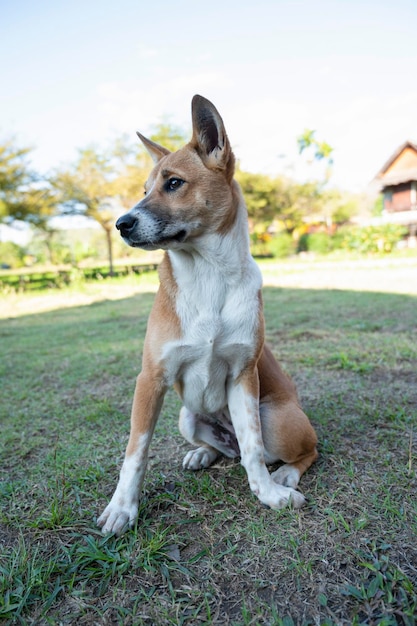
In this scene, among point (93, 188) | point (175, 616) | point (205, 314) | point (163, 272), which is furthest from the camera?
point (93, 188)

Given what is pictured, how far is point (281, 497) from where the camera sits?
2119 mm

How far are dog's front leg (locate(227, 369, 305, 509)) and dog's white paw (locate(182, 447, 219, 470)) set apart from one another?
41 cm

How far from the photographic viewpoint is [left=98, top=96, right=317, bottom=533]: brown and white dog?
6.89ft

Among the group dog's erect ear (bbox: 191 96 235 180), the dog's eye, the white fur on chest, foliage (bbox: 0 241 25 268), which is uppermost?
foliage (bbox: 0 241 25 268)

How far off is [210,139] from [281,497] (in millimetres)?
1821

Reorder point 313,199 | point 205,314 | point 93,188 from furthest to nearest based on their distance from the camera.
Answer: point 313,199 → point 93,188 → point 205,314

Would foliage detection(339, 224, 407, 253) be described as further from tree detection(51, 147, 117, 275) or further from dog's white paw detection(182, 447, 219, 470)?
dog's white paw detection(182, 447, 219, 470)

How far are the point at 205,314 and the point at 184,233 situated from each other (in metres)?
0.41

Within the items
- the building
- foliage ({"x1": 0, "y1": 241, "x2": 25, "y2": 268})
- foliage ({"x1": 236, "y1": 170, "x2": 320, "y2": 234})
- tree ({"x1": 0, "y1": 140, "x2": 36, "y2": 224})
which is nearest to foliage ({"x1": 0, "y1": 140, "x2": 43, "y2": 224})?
tree ({"x1": 0, "y1": 140, "x2": 36, "y2": 224})

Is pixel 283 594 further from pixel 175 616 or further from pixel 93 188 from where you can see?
pixel 93 188

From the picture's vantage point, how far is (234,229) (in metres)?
2.24

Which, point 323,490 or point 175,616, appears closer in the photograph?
point 175,616

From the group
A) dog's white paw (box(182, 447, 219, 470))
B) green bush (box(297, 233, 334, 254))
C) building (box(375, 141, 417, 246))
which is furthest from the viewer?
green bush (box(297, 233, 334, 254))

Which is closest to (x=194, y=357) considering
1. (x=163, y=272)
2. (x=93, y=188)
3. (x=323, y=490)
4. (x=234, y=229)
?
(x=163, y=272)
